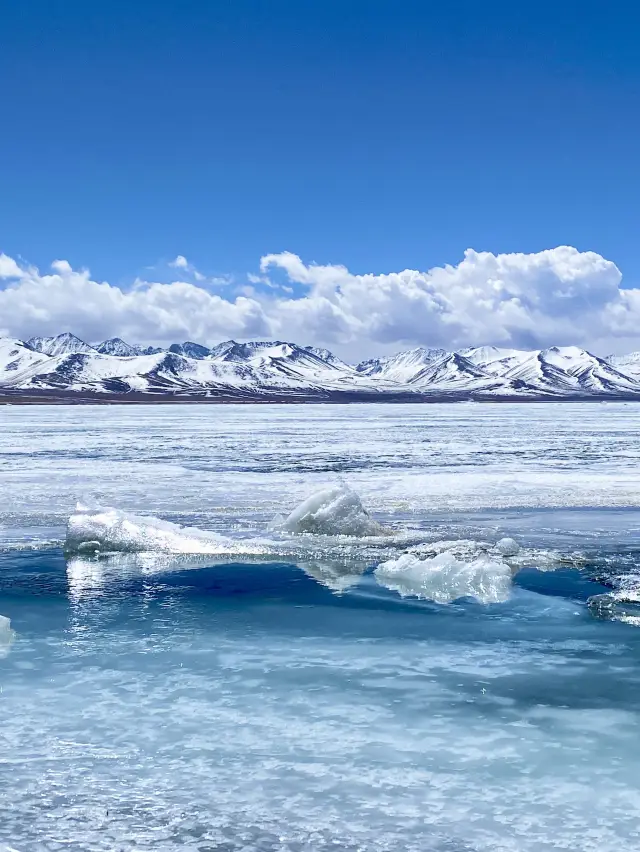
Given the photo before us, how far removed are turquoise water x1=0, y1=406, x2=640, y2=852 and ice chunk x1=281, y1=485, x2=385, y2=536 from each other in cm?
36

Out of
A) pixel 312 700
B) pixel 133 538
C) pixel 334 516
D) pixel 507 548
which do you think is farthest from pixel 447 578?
pixel 133 538

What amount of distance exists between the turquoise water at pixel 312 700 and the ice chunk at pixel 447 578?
11 cm

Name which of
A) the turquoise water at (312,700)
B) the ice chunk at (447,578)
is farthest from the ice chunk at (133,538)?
the ice chunk at (447,578)

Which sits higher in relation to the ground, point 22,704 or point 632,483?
point 632,483

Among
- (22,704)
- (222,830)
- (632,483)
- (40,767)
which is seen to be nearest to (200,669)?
(22,704)

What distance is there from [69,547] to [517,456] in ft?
75.6

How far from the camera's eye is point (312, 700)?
7.91 metres

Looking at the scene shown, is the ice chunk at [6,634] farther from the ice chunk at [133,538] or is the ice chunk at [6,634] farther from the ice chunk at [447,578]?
the ice chunk at [447,578]

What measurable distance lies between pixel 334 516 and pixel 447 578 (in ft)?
13.7

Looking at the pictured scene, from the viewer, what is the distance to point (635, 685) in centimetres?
819

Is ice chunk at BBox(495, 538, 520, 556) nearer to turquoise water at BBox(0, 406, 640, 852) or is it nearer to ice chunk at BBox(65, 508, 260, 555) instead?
turquoise water at BBox(0, 406, 640, 852)

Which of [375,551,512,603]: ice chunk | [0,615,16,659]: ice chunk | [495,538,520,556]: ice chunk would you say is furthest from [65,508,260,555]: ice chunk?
[0,615,16,659]: ice chunk

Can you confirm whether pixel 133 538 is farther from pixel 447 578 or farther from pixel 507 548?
pixel 507 548

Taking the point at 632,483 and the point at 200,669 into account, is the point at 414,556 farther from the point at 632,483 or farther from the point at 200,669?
the point at 632,483
